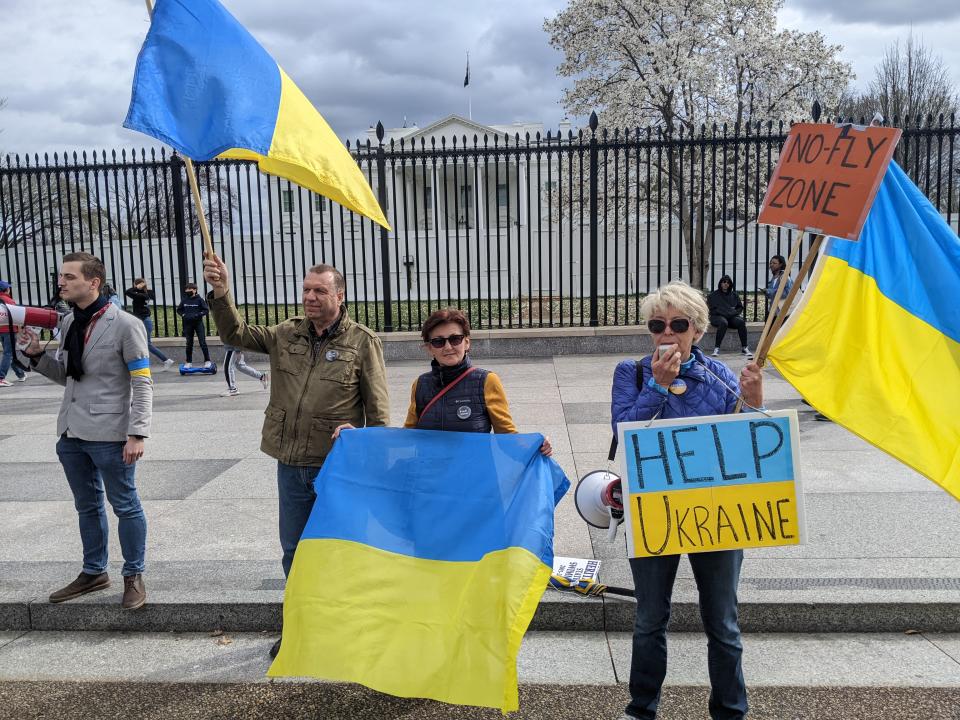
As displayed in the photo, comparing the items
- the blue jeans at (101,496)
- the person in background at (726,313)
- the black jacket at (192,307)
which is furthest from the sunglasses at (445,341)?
the black jacket at (192,307)

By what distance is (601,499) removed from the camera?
3145 mm

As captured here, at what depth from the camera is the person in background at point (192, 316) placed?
1257 centimetres

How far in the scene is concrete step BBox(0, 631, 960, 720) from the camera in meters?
3.34

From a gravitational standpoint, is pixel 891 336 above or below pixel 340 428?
above

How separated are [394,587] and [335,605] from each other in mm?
256

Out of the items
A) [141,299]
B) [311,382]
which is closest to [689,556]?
[311,382]

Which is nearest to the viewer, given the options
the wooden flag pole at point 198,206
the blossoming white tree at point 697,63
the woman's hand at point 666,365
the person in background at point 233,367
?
the woman's hand at point 666,365

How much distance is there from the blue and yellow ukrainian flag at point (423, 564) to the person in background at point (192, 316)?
32.6 feet

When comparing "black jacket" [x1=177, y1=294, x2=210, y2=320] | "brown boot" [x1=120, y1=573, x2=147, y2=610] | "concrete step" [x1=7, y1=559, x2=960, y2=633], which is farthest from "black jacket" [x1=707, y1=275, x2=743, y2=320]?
"brown boot" [x1=120, y1=573, x2=147, y2=610]

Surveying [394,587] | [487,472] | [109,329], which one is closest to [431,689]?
[394,587]

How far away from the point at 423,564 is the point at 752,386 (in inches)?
60.9

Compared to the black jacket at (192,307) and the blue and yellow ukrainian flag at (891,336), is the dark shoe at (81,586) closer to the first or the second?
the blue and yellow ukrainian flag at (891,336)

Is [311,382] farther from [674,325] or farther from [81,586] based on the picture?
[81,586]

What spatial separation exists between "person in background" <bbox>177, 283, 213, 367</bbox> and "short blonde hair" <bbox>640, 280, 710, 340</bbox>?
1083 centimetres
